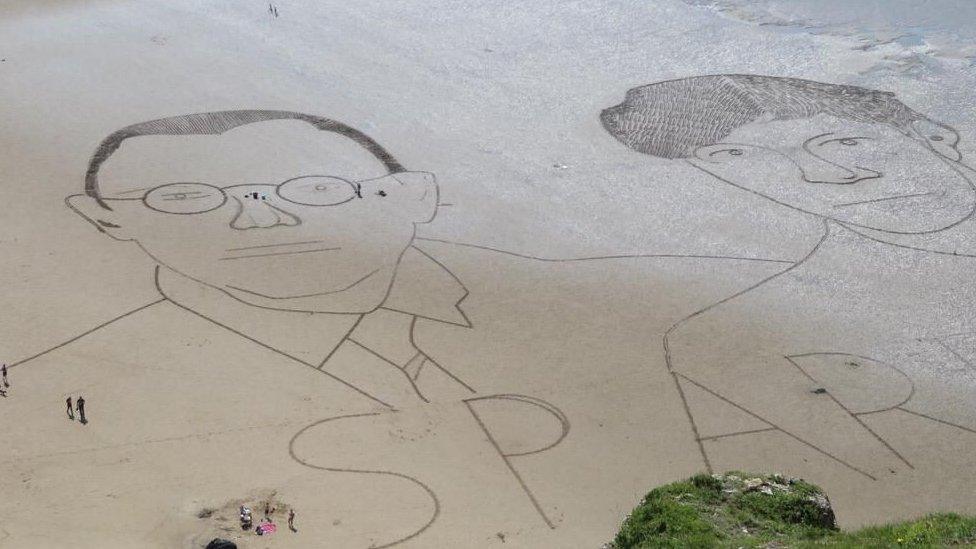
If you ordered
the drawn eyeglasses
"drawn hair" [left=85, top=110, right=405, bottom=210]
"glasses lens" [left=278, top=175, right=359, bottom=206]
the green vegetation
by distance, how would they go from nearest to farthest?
the green vegetation → the drawn eyeglasses → "glasses lens" [left=278, top=175, right=359, bottom=206] → "drawn hair" [left=85, top=110, right=405, bottom=210]

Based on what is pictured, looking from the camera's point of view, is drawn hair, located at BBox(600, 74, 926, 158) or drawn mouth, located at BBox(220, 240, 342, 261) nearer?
drawn mouth, located at BBox(220, 240, 342, 261)

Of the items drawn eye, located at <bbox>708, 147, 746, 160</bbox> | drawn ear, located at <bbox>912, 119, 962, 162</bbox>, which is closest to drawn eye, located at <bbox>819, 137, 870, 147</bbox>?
drawn ear, located at <bbox>912, 119, 962, 162</bbox>

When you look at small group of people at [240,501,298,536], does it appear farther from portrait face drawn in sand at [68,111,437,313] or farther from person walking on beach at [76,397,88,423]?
portrait face drawn in sand at [68,111,437,313]

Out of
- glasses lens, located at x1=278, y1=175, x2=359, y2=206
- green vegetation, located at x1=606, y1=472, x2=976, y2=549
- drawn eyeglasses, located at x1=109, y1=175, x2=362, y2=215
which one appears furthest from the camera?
glasses lens, located at x1=278, y1=175, x2=359, y2=206

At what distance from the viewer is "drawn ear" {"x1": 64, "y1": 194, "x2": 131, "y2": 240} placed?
32688 millimetres

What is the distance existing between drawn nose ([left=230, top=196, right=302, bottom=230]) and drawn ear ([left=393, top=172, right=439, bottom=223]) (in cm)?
327

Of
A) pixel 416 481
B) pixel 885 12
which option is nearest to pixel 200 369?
pixel 416 481

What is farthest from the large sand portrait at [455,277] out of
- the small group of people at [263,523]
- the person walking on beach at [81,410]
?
the person walking on beach at [81,410]

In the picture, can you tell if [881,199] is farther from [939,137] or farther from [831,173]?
[939,137]

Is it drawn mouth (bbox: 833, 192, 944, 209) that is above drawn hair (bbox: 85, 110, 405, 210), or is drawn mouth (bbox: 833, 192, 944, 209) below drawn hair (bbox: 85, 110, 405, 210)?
above

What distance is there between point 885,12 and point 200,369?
37394mm

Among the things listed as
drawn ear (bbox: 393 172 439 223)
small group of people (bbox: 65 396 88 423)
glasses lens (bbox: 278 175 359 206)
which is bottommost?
small group of people (bbox: 65 396 88 423)

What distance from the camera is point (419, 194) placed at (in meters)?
35.5

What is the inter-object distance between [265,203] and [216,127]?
574cm
